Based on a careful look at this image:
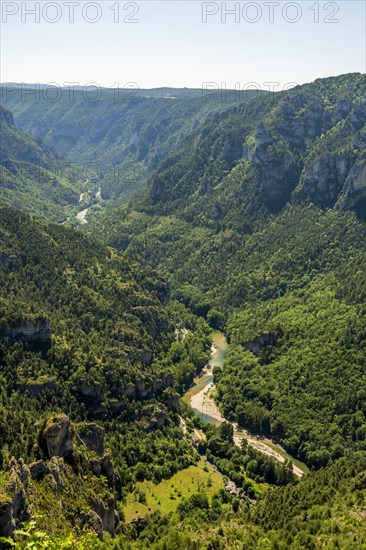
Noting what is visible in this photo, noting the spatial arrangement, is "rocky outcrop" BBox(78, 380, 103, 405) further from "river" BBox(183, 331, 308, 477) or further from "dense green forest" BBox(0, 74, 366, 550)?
"river" BBox(183, 331, 308, 477)

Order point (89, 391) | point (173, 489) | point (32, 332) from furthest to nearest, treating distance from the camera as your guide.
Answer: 1. point (32, 332)
2. point (89, 391)
3. point (173, 489)

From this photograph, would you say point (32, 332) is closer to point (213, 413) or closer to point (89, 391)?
point (89, 391)

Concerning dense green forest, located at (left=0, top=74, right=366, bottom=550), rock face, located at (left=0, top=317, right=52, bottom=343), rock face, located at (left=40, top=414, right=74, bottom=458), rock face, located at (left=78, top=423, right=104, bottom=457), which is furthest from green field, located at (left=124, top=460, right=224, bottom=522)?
rock face, located at (left=0, top=317, right=52, bottom=343)

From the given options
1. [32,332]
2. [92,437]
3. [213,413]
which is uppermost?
[32,332]

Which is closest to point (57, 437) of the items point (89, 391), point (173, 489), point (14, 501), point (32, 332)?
point (14, 501)

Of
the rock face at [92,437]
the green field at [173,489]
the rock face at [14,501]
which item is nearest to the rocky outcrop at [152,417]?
the green field at [173,489]

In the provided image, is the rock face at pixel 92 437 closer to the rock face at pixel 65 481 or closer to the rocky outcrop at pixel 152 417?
the rock face at pixel 65 481
